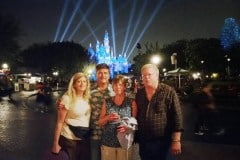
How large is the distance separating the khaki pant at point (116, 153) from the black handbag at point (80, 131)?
0.30 meters

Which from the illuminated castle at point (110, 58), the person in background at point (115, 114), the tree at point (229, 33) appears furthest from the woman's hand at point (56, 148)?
the illuminated castle at point (110, 58)

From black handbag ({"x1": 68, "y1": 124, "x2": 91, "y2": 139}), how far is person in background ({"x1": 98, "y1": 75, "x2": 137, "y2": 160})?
23 centimetres

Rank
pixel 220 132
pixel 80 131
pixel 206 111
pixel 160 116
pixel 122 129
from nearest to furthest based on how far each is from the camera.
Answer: pixel 122 129, pixel 160 116, pixel 80 131, pixel 206 111, pixel 220 132

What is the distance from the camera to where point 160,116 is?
499cm

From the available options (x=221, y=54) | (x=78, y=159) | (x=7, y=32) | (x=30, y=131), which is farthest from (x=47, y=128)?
(x=221, y=54)

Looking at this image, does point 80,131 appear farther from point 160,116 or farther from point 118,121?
point 160,116

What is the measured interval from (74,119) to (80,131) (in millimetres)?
173

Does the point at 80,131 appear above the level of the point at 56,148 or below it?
above

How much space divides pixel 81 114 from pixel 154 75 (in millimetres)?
1015

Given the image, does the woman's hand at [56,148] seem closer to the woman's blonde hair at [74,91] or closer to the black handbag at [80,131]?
the black handbag at [80,131]

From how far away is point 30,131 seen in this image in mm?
13055

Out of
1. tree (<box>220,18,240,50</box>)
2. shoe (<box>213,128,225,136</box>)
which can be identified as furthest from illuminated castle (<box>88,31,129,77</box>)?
shoe (<box>213,128,225,136</box>)

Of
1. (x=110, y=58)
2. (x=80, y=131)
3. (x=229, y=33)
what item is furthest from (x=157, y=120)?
(x=110, y=58)

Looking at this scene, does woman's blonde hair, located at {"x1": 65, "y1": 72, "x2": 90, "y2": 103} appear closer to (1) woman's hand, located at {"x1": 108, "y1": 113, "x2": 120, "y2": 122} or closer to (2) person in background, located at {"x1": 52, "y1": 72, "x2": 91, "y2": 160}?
(2) person in background, located at {"x1": 52, "y1": 72, "x2": 91, "y2": 160}
